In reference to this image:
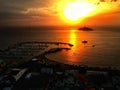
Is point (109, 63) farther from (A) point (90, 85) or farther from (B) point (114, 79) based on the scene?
(A) point (90, 85)

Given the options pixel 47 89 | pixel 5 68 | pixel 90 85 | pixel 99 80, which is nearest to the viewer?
pixel 47 89

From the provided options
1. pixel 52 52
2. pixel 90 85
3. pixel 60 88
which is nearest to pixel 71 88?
pixel 60 88

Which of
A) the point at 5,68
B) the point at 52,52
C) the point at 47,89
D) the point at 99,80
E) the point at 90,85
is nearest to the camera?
the point at 47,89

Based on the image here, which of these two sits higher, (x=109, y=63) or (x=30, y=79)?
(x=30, y=79)

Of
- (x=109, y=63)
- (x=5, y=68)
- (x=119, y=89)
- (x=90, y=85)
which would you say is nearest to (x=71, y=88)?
(x=90, y=85)

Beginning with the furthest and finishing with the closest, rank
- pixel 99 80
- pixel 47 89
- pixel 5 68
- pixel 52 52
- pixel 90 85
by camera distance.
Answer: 1. pixel 52 52
2. pixel 5 68
3. pixel 99 80
4. pixel 90 85
5. pixel 47 89

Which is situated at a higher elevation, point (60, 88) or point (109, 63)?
point (60, 88)

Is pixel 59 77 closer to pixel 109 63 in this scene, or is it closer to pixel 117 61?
pixel 109 63

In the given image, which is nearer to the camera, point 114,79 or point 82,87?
point 82,87

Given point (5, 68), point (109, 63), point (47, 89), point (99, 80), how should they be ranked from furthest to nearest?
point (109, 63), point (5, 68), point (99, 80), point (47, 89)

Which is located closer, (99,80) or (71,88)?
(71,88)
